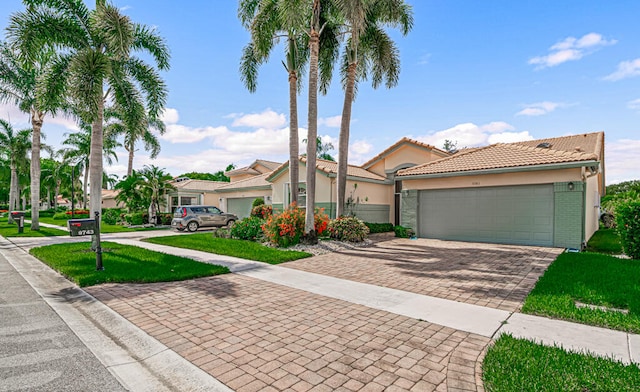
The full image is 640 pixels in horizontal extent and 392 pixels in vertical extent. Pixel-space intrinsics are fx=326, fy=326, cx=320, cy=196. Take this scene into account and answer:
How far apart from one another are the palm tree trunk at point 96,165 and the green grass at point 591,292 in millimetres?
12815

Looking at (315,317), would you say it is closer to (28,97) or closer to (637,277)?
(637,277)

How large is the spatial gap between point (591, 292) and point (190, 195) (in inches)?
1204

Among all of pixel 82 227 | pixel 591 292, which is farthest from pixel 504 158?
pixel 82 227

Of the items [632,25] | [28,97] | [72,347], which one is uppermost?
[28,97]

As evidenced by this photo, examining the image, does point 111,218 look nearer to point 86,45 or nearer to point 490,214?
point 86,45

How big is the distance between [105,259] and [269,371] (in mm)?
8704

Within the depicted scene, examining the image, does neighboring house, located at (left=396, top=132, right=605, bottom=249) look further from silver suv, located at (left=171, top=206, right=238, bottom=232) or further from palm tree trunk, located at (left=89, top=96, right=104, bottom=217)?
palm tree trunk, located at (left=89, top=96, right=104, bottom=217)

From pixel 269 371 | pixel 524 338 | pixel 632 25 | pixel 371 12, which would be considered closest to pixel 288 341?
pixel 269 371

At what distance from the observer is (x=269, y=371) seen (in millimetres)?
3529

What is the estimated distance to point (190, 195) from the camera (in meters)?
31.1

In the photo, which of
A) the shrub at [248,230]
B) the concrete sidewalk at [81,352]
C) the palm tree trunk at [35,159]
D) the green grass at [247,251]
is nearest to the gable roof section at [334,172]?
the shrub at [248,230]

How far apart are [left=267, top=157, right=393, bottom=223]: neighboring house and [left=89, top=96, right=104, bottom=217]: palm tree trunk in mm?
10436

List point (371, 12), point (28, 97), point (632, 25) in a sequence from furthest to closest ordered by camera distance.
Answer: point (28, 97) < point (371, 12) < point (632, 25)

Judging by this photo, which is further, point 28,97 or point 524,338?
point 28,97
